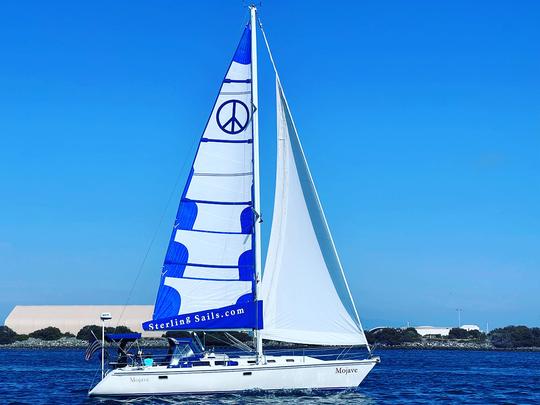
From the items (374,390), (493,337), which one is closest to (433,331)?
(493,337)

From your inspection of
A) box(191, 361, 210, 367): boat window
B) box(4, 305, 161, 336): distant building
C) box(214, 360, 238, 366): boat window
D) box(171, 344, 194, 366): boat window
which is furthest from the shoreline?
box(214, 360, 238, 366): boat window

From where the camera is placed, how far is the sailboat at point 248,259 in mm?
39094

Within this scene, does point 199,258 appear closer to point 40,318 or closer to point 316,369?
point 316,369

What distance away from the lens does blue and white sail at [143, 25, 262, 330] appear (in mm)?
39969

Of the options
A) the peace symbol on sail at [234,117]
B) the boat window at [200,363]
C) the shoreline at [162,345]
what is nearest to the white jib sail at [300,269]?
the peace symbol on sail at [234,117]

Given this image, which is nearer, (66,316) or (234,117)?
(234,117)

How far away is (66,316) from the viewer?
161 metres

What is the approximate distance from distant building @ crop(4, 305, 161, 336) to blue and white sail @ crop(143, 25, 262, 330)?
376 feet

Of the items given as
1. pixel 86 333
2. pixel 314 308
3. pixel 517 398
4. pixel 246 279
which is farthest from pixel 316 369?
pixel 86 333

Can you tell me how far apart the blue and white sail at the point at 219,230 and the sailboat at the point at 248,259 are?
2.0 inches

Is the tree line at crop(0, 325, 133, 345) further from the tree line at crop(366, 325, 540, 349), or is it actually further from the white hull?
the white hull

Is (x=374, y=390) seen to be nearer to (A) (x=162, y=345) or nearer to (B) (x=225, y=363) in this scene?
(B) (x=225, y=363)

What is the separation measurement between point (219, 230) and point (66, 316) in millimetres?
127812

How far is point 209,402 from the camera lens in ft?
117
